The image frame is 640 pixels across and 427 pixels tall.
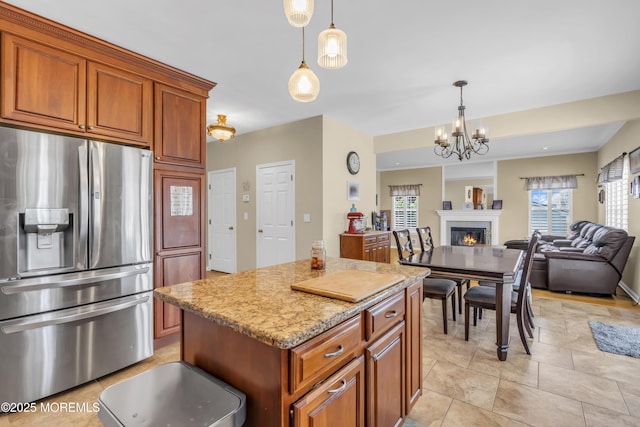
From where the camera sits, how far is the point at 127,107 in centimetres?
248

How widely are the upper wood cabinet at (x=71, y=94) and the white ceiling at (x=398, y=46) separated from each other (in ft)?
1.00

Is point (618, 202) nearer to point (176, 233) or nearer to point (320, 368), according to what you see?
point (320, 368)

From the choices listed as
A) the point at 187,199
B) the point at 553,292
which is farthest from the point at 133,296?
the point at 553,292

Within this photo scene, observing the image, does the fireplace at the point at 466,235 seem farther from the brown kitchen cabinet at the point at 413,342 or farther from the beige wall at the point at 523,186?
the brown kitchen cabinet at the point at 413,342

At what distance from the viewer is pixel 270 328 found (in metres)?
0.94

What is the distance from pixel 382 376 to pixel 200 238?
2.27 m

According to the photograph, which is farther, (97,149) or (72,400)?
(97,149)

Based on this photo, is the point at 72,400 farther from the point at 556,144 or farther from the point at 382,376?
the point at 556,144

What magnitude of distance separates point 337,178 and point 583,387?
3.53m

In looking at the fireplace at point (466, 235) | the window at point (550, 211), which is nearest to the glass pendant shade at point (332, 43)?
the fireplace at point (466, 235)

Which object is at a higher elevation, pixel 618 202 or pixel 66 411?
pixel 618 202

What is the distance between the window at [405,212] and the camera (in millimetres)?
9562

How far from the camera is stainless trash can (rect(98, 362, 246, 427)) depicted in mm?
912

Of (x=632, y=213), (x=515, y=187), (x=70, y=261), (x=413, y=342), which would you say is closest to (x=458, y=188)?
(x=515, y=187)
